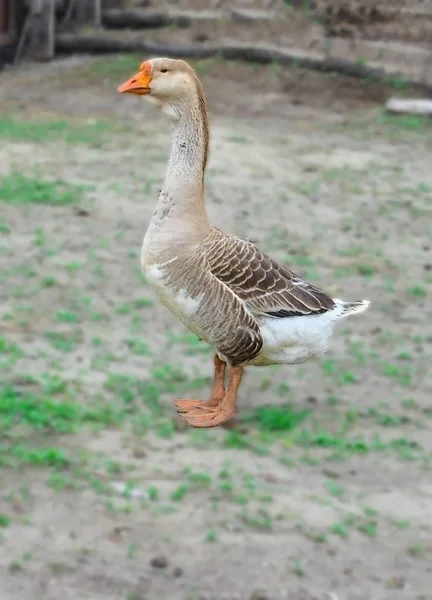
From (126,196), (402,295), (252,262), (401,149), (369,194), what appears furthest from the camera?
(401,149)

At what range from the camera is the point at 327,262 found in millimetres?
6836

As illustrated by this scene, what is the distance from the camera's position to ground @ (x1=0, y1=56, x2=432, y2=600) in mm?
3426

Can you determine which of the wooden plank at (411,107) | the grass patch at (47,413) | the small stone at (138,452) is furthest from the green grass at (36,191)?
the wooden plank at (411,107)

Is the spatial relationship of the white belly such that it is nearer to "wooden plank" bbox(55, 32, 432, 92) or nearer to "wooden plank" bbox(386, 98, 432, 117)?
"wooden plank" bbox(386, 98, 432, 117)

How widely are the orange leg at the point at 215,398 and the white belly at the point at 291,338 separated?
0.51ft

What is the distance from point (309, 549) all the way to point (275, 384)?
152cm

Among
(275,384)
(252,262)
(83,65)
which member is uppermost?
(252,262)

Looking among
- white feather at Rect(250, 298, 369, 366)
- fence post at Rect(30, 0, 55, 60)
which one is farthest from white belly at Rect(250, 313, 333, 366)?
fence post at Rect(30, 0, 55, 60)

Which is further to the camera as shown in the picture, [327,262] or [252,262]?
[327,262]

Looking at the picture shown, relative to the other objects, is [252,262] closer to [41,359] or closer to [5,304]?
[41,359]

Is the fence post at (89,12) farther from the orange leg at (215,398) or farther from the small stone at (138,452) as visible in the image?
the small stone at (138,452)

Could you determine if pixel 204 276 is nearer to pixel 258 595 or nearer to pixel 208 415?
pixel 208 415

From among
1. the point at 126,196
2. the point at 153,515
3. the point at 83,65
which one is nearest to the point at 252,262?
the point at 153,515

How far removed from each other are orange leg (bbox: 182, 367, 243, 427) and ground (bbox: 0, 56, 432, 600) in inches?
2.8
